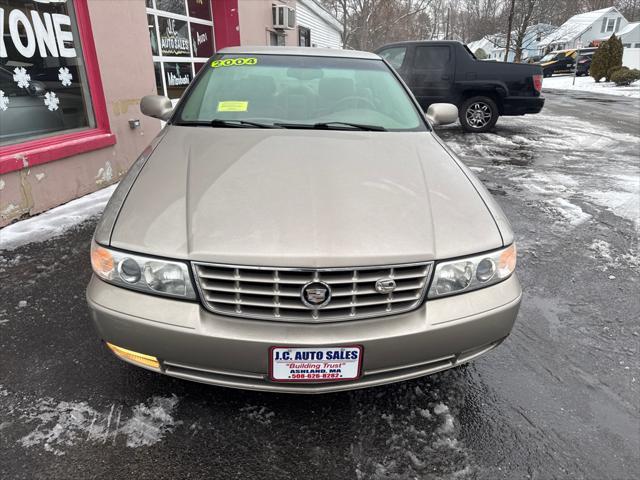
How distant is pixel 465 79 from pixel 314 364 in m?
8.87

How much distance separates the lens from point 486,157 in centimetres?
758

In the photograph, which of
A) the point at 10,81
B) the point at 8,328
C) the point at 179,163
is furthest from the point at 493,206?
the point at 10,81

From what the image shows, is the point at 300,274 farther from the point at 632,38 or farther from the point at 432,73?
the point at 632,38

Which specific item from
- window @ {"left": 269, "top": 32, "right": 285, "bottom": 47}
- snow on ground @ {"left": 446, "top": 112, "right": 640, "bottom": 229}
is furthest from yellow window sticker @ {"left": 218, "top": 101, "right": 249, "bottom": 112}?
window @ {"left": 269, "top": 32, "right": 285, "bottom": 47}

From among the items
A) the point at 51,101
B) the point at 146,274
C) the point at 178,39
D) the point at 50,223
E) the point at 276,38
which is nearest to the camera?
the point at 146,274

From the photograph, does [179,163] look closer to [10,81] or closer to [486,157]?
[10,81]

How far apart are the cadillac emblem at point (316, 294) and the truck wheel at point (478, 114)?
8.90 metres

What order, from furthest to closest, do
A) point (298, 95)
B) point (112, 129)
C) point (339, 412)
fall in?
point (112, 129) → point (298, 95) → point (339, 412)

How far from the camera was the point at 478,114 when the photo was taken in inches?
379

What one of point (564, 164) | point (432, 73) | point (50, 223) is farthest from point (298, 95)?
point (432, 73)

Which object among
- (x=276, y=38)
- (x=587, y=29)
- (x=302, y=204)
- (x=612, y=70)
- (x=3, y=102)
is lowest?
(x=302, y=204)

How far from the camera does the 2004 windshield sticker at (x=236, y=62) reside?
10.7 feet

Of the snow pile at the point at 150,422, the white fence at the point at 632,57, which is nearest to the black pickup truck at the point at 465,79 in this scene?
the snow pile at the point at 150,422

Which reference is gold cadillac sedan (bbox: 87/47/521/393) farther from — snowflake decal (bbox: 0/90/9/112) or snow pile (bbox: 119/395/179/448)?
snowflake decal (bbox: 0/90/9/112)
